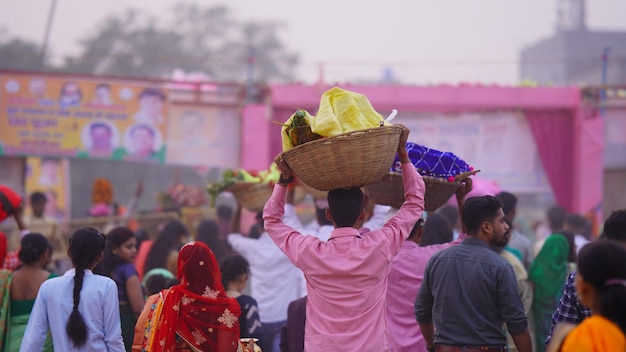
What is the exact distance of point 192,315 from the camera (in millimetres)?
4367

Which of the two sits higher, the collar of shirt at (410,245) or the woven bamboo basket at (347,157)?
the woven bamboo basket at (347,157)

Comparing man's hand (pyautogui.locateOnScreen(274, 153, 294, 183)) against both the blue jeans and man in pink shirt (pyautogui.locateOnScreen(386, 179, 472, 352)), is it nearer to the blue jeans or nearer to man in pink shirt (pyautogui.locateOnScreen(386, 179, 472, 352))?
man in pink shirt (pyautogui.locateOnScreen(386, 179, 472, 352))

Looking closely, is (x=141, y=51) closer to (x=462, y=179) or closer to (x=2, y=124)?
(x=2, y=124)

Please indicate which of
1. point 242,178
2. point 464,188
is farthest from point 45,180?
point 464,188

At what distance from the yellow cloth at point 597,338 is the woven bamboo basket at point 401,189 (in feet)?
6.28

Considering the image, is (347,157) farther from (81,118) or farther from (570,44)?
(570,44)

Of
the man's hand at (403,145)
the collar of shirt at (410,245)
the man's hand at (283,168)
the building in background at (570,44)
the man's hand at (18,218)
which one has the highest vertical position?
the building in background at (570,44)

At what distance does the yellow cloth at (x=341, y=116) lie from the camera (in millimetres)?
3824

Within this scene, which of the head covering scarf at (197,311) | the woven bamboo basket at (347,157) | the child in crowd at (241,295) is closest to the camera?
the woven bamboo basket at (347,157)

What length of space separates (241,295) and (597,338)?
10.7 feet

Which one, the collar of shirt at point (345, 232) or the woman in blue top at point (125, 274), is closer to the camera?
the collar of shirt at point (345, 232)

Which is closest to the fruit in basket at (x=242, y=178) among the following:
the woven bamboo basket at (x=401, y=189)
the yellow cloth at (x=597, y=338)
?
the woven bamboo basket at (x=401, y=189)

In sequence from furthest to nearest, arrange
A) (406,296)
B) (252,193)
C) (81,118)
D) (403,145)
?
(81,118)
(252,193)
(406,296)
(403,145)

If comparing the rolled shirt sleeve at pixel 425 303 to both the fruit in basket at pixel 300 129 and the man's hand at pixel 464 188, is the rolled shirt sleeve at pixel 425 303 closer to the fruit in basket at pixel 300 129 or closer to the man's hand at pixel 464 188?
the man's hand at pixel 464 188
